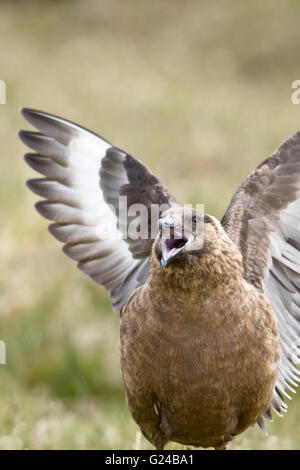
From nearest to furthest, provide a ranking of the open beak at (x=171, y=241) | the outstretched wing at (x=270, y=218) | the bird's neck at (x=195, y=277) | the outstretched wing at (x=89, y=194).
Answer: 1. the open beak at (x=171, y=241)
2. the bird's neck at (x=195, y=277)
3. the outstretched wing at (x=270, y=218)
4. the outstretched wing at (x=89, y=194)

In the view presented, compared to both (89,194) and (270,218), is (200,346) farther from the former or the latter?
(89,194)

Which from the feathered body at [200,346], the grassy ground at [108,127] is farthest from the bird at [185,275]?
the grassy ground at [108,127]

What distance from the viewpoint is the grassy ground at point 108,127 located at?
5.68 metres

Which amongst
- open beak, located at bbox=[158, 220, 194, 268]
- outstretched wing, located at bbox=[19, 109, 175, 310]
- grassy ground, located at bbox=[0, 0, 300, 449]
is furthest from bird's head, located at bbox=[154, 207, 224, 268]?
grassy ground, located at bbox=[0, 0, 300, 449]

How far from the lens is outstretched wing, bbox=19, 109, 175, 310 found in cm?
430

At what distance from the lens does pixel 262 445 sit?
462cm

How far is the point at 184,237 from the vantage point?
323 centimetres

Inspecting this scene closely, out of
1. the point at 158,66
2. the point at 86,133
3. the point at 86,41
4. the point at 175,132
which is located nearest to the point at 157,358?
the point at 86,133

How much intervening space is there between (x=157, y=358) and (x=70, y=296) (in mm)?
3161

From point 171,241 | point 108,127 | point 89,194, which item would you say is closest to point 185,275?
point 171,241

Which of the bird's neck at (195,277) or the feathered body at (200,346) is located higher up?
the bird's neck at (195,277)

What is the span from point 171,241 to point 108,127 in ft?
26.6

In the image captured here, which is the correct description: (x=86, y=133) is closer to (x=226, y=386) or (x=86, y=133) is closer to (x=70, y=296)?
(x=226, y=386)

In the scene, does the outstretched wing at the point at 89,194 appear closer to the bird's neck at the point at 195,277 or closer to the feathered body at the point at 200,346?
the feathered body at the point at 200,346
